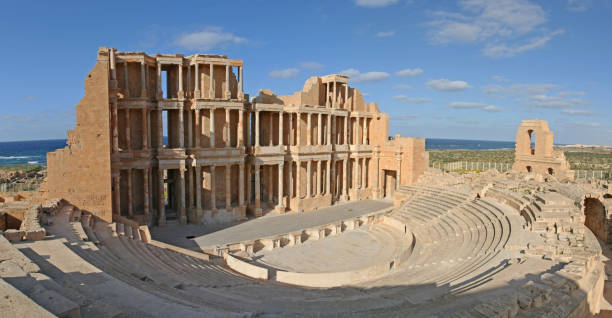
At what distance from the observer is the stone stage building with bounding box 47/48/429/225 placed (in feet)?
65.3

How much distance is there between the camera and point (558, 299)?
9.87 metres

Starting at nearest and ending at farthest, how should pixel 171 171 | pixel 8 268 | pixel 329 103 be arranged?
pixel 8 268 < pixel 171 171 < pixel 329 103

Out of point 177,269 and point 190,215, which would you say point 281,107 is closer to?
point 190,215

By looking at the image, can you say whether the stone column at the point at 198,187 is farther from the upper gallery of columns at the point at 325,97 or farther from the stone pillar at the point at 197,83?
A: the upper gallery of columns at the point at 325,97

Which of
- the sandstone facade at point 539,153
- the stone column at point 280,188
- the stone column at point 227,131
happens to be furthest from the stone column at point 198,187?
the sandstone facade at point 539,153

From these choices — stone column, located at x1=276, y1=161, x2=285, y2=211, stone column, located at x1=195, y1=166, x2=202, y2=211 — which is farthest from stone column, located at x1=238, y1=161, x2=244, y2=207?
stone column, located at x1=276, y1=161, x2=285, y2=211

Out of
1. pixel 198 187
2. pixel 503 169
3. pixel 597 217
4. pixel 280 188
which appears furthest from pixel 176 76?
pixel 503 169

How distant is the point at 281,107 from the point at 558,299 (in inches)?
952

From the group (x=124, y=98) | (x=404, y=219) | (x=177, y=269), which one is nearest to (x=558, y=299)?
(x=177, y=269)

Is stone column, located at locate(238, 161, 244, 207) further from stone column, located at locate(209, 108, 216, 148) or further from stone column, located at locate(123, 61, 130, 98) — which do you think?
stone column, located at locate(123, 61, 130, 98)

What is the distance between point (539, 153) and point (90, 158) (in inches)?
1514

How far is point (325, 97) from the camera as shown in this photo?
121 feet

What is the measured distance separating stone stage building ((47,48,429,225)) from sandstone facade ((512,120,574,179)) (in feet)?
35.2

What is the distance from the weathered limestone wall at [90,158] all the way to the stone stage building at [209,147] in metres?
0.05
